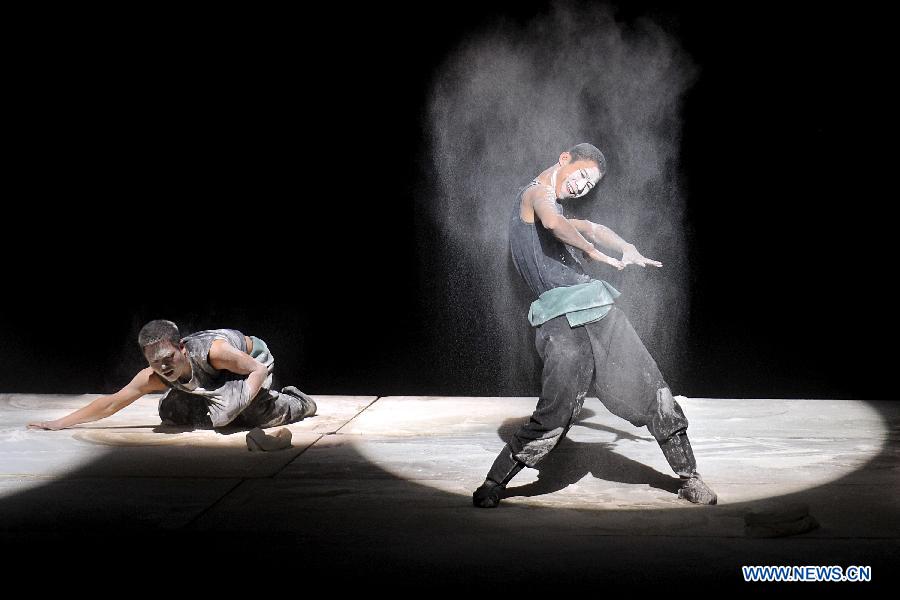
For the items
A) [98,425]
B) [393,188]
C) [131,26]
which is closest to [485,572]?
[98,425]

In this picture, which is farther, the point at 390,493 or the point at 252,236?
the point at 252,236

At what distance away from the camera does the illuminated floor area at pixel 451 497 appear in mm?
3000

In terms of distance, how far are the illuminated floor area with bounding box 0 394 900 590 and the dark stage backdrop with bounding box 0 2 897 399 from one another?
791mm

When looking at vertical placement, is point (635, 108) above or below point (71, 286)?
above

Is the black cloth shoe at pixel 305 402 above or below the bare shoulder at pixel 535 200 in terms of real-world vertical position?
below

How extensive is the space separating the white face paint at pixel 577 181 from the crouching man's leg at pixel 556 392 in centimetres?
47

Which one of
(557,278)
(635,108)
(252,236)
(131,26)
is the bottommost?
(557,278)

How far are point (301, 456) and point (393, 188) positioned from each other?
2160 millimetres

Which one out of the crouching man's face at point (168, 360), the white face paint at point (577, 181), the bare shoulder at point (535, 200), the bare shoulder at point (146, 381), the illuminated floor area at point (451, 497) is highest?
the white face paint at point (577, 181)

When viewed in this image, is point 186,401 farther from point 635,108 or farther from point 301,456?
point 635,108

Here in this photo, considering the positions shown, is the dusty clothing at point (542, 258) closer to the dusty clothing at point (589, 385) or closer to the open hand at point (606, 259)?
the dusty clothing at point (589, 385)

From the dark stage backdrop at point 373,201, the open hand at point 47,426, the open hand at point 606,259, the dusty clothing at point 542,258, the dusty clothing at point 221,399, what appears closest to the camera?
the open hand at point 606,259

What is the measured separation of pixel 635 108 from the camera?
19.7 feet

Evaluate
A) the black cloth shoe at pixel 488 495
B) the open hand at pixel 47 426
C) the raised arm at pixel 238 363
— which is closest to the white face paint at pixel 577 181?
the black cloth shoe at pixel 488 495
